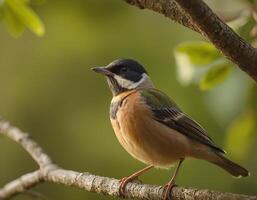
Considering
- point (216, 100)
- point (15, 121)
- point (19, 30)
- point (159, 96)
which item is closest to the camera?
point (19, 30)

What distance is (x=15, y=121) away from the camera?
9969mm

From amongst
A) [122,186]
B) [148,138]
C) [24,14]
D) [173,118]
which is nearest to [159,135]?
[148,138]

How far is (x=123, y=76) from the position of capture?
214 inches

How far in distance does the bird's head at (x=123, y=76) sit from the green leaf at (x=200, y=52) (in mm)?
1250

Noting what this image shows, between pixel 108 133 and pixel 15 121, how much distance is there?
4.70 ft

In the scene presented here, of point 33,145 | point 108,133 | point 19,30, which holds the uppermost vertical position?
point 19,30

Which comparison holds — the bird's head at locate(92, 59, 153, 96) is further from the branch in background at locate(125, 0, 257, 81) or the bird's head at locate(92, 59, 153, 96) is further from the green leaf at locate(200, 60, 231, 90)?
the branch in background at locate(125, 0, 257, 81)

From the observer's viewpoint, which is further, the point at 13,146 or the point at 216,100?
the point at 13,146

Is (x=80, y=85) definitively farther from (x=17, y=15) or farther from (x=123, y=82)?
(x=17, y=15)

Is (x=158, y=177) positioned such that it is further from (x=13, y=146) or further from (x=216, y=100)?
(x=216, y=100)

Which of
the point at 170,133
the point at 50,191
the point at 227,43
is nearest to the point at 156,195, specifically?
the point at 170,133

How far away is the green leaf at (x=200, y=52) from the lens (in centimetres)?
412

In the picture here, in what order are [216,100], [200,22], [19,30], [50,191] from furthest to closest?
1. [50,191]
2. [216,100]
3. [19,30]
4. [200,22]

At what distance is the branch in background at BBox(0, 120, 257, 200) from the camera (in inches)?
135
